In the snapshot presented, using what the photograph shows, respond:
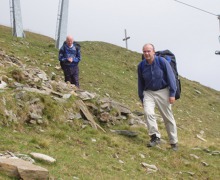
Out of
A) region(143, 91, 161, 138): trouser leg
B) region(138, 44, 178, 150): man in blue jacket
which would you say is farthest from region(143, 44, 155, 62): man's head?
region(143, 91, 161, 138): trouser leg

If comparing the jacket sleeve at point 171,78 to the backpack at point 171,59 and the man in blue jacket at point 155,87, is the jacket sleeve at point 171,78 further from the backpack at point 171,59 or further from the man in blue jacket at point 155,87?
the backpack at point 171,59

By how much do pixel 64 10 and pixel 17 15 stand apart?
4.15m

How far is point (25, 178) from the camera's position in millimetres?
5395

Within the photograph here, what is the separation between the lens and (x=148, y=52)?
9.22m

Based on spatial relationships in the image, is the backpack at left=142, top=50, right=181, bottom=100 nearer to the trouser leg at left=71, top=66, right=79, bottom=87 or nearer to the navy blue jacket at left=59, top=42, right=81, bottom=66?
the navy blue jacket at left=59, top=42, right=81, bottom=66

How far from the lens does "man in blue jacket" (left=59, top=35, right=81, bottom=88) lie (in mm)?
13461

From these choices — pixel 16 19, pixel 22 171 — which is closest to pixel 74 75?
pixel 22 171

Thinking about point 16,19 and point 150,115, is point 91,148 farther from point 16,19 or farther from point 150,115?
point 16,19

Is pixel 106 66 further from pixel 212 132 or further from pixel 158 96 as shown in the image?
pixel 158 96

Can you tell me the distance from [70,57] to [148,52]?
Answer: 15.8 feet

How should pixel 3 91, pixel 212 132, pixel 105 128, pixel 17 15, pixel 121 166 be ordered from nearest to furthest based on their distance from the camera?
pixel 121 166
pixel 3 91
pixel 105 128
pixel 212 132
pixel 17 15

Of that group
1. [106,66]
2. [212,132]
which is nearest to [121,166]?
[212,132]

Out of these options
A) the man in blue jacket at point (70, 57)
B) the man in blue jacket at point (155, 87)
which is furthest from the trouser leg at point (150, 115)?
the man in blue jacket at point (70, 57)

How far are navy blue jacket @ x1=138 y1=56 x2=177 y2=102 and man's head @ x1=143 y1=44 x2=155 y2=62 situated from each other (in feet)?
0.56
